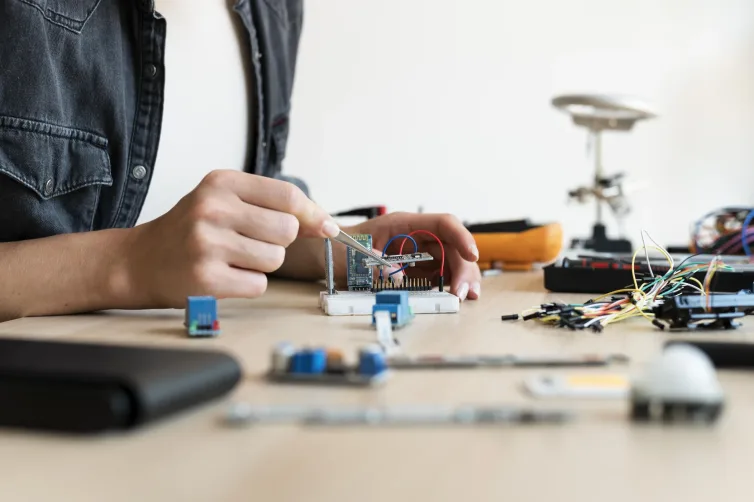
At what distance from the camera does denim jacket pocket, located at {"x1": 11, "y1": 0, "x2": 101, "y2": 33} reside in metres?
0.98

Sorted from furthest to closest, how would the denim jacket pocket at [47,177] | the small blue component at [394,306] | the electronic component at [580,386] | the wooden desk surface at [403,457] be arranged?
1. the denim jacket pocket at [47,177]
2. the small blue component at [394,306]
3. the electronic component at [580,386]
4. the wooden desk surface at [403,457]

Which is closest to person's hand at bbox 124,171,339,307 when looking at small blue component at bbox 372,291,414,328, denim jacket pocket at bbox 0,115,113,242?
small blue component at bbox 372,291,414,328

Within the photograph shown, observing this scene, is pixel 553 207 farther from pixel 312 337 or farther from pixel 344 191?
pixel 312 337

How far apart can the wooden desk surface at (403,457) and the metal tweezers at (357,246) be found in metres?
0.34

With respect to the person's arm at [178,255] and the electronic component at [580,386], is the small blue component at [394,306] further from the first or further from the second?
the electronic component at [580,386]

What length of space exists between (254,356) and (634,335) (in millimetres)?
343

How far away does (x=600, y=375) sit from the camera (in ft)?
1.66

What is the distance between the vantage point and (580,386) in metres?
0.47

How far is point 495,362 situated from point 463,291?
427mm

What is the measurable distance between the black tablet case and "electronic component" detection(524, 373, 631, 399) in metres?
0.20

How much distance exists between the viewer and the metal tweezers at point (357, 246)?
846mm

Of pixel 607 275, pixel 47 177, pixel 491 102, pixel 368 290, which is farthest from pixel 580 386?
pixel 491 102

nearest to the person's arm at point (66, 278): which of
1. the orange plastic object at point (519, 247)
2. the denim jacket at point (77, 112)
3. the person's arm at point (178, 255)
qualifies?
the person's arm at point (178, 255)

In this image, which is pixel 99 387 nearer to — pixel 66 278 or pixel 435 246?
pixel 66 278
